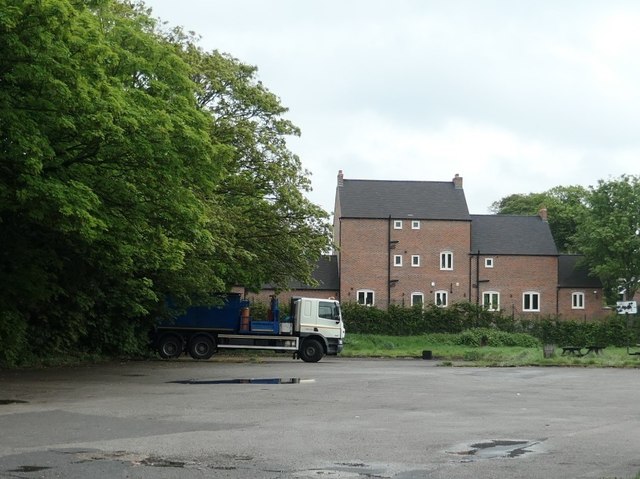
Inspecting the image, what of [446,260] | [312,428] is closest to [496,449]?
[312,428]

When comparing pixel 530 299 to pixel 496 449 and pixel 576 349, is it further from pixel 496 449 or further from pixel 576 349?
pixel 496 449

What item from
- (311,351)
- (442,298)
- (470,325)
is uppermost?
(442,298)

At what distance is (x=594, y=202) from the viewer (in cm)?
7900

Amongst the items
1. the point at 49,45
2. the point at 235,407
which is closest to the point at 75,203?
the point at 49,45

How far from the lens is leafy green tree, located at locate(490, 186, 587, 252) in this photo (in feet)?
326

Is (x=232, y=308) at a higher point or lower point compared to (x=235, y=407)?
higher

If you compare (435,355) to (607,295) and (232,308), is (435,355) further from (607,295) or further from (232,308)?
(607,295)

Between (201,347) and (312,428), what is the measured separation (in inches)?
1049

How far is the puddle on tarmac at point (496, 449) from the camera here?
11.8 meters

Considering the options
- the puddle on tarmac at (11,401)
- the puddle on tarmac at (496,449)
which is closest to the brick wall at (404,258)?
the puddle on tarmac at (11,401)

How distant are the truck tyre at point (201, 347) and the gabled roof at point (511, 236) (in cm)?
3872

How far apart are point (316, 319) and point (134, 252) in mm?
17276

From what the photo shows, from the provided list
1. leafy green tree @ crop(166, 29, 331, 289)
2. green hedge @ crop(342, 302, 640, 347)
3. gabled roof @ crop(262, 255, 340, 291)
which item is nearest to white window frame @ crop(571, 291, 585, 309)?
green hedge @ crop(342, 302, 640, 347)

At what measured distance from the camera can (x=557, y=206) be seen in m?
99.8
